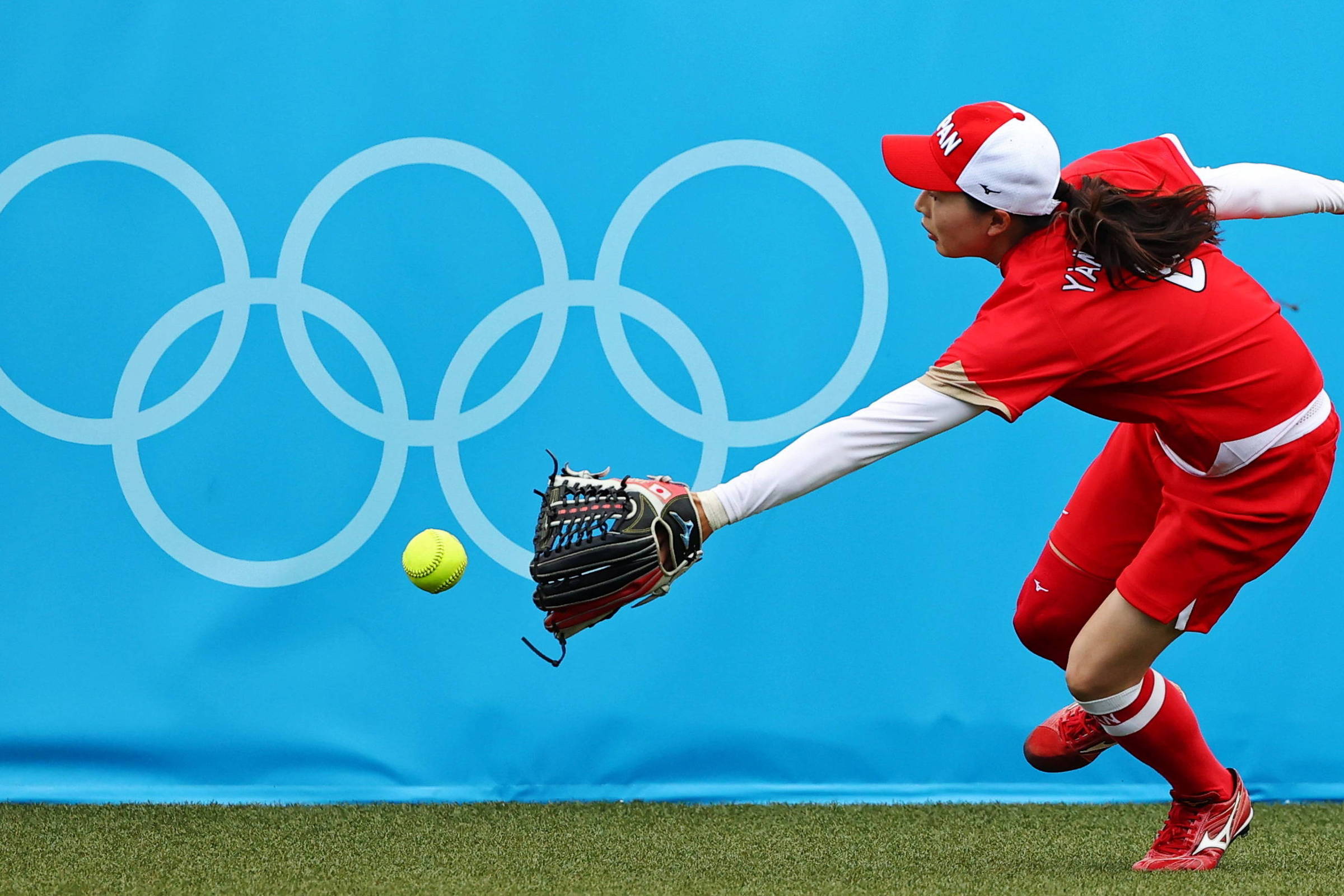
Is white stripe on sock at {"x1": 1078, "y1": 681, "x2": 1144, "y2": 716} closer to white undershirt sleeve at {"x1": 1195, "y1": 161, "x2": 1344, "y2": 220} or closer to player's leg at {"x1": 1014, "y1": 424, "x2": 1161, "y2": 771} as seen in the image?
player's leg at {"x1": 1014, "y1": 424, "x2": 1161, "y2": 771}

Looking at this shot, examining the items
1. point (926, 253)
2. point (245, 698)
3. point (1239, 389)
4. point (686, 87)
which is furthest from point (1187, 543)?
point (245, 698)

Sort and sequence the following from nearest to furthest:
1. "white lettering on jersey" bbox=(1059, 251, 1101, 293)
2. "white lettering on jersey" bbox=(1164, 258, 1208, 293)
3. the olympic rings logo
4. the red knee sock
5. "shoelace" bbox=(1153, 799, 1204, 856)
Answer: "white lettering on jersey" bbox=(1059, 251, 1101, 293) → "white lettering on jersey" bbox=(1164, 258, 1208, 293) → the red knee sock → "shoelace" bbox=(1153, 799, 1204, 856) → the olympic rings logo

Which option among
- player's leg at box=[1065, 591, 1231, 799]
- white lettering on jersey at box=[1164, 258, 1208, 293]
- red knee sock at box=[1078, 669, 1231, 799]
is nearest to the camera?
white lettering on jersey at box=[1164, 258, 1208, 293]

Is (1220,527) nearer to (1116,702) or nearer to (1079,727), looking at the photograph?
(1116,702)

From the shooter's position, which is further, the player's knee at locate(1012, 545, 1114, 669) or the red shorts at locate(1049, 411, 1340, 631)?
the player's knee at locate(1012, 545, 1114, 669)

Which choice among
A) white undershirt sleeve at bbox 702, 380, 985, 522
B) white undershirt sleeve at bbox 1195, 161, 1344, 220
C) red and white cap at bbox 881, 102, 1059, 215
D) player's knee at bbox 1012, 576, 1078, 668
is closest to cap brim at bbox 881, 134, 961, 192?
red and white cap at bbox 881, 102, 1059, 215

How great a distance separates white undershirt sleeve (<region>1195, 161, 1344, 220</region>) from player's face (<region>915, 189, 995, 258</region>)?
2.00 feet

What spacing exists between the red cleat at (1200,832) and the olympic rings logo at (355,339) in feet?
5.06

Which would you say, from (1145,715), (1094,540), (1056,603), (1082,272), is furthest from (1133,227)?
(1145,715)

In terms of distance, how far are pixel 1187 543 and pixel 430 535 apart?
1832 millimetres

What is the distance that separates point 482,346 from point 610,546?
5.94ft

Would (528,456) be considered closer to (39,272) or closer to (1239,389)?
(39,272)

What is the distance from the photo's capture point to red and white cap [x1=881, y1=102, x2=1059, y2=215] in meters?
2.60

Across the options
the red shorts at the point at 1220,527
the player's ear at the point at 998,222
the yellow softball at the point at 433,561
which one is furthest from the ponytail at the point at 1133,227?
the yellow softball at the point at 433,561
